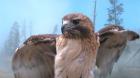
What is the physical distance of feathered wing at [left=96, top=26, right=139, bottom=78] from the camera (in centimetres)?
276

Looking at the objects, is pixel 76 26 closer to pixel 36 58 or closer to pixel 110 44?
pixel 36 58

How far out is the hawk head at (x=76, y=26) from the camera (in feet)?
7.88

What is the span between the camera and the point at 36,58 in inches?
105

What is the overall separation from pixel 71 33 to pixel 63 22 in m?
0.08

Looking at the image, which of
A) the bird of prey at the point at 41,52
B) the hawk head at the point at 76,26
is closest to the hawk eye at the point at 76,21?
the hawk head at the point at 76,26

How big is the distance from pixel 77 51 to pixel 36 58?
1.01 ft

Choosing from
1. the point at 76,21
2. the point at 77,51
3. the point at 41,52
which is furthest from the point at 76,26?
the point at 41,52

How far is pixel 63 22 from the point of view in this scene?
2.42m

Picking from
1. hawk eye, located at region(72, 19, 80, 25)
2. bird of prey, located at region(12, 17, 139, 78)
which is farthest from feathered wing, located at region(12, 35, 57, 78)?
hawk eye, located at region(72, 19, 80, 25)

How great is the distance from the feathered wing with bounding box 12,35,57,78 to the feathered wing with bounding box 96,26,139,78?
13.0 inches

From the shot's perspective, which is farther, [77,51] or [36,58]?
A: [36,58]

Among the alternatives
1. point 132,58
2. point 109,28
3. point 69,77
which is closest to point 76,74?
point 69,77

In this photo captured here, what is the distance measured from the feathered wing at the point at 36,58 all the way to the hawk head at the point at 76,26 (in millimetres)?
204

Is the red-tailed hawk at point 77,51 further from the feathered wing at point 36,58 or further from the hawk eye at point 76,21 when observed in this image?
the feathered wing at point 36,58
